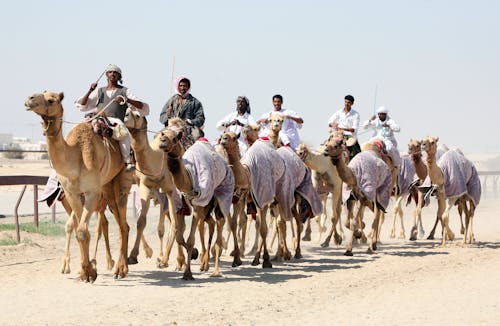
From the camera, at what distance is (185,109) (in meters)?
14.7

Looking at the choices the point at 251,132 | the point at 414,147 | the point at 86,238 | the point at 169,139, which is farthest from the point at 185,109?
the point at 414,147

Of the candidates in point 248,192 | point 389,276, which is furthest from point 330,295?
point 248,192

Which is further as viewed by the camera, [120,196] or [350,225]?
[350,225]

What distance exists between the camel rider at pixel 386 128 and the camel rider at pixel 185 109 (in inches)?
244

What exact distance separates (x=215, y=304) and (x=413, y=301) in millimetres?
2202

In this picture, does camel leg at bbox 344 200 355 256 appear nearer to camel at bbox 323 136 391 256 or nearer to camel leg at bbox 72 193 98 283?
camel at bbox 323 136 391 256

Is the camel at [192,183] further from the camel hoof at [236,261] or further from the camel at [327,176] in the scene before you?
the camel at [327,176]

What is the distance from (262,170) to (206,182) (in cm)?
183

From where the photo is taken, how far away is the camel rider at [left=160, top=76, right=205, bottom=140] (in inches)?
574

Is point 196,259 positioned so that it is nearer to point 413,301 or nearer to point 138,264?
point 138,264

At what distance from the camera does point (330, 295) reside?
11.0 metres

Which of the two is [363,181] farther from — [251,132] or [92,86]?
[92,86]

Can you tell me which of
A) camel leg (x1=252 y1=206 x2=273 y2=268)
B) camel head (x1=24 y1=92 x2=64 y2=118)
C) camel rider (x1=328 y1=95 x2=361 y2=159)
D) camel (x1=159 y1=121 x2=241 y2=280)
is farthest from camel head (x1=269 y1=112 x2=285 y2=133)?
camel head (x1=24 y1=92 x2=64 y2=118)

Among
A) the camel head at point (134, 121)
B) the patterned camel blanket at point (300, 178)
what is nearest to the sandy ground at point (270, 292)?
the patterned camel blanket at point (300, 178)
